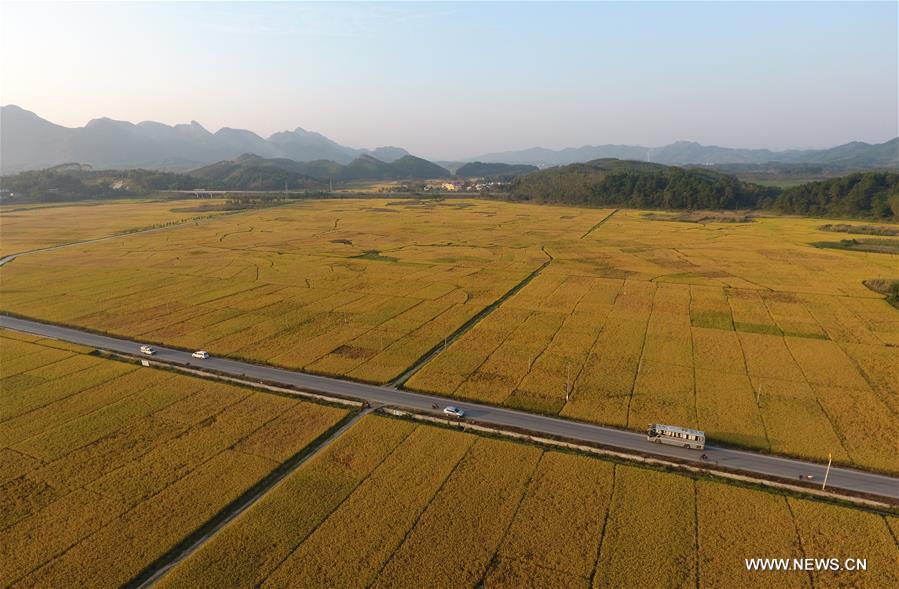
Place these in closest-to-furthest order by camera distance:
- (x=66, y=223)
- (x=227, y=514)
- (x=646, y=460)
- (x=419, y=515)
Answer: (x=419, y=515) → (x=227, y=514) → (x=646, y=460) → (x=66, y=223)

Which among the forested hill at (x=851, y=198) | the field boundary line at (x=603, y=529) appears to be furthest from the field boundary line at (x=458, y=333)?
the forested hill at (x=851, y=198)

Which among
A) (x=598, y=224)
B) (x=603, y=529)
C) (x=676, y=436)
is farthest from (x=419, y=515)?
(x=598, y=224)

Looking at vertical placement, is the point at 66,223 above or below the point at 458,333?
above

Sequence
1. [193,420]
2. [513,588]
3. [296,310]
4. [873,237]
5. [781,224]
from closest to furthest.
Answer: [513,588], [193,420], [296,310], [873,237], [781,224]

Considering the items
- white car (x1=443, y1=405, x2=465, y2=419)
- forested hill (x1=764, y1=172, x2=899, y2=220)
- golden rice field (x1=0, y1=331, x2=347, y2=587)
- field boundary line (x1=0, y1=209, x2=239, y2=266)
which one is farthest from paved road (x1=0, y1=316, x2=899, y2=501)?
forested hill (x1=764, y1=172, x2=899, y2=220)

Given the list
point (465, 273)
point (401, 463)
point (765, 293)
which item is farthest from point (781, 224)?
point (401, 463)

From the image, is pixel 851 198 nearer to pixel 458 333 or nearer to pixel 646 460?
pixel 458 333

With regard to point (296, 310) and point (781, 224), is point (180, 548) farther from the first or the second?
point (781, 224)
